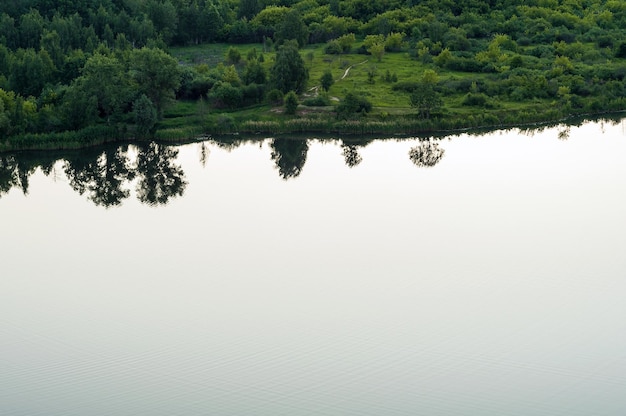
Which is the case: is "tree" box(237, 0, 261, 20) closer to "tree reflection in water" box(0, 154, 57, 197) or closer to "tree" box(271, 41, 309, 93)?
"tree" box(271, 41, 309, 93)

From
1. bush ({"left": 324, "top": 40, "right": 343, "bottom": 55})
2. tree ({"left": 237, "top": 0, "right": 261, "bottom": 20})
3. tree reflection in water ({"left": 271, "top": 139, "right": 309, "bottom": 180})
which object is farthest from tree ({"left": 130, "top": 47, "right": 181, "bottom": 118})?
tree ({"left": 237, "top": 0, "right": 261, "bottom": 20})

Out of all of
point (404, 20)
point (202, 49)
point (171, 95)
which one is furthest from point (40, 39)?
point (404, 20)

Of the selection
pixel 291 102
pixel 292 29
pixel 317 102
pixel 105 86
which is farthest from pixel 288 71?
pixel 292 29

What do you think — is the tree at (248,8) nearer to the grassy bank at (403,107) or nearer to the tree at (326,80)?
the grassy bank at (403,107)

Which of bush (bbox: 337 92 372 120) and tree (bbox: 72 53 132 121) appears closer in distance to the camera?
tree (bbox: 72 53 132 121)

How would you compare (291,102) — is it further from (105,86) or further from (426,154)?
(105,86)

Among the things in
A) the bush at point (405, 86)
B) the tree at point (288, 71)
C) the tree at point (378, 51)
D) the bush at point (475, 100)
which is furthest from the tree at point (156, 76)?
the tree at point (378, 51)
